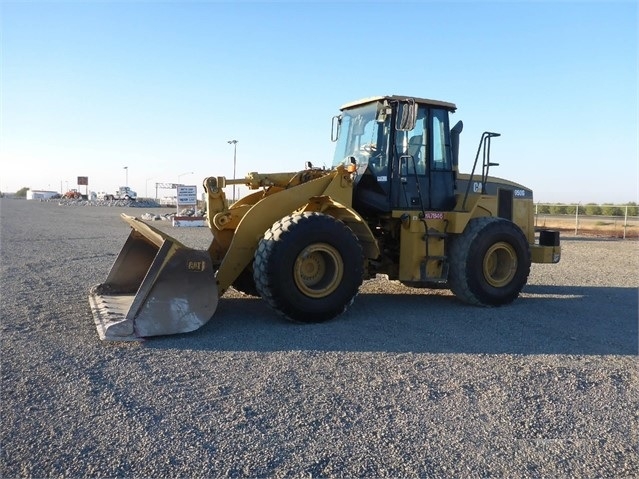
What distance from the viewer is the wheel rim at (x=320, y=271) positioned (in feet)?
23.4

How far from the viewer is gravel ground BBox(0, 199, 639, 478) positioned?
146 inches

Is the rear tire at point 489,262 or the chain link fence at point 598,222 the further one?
the chain link fence at point 598,222

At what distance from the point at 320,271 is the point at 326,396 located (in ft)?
9.17

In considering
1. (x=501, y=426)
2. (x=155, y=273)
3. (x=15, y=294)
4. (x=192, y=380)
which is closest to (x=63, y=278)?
(x=15, y=294)

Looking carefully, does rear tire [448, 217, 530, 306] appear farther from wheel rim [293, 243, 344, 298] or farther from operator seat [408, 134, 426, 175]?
wheel rim [293, 243, 344, 298]

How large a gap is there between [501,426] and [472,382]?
0.90m

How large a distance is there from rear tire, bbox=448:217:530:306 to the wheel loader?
0.7 inches

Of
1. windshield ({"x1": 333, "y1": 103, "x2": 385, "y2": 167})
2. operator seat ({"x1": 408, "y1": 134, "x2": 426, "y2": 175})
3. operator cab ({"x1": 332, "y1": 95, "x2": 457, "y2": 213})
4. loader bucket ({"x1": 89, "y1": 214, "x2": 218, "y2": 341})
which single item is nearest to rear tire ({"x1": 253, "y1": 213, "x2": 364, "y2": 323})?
loader bucket ({"x1": 89, "y1": 214, "x2": 218, "y2": 341})

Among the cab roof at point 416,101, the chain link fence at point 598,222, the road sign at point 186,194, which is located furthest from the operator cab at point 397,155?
the road sign at point 186,194

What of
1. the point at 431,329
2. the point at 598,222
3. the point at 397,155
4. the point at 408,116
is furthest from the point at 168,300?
the point at 598,222

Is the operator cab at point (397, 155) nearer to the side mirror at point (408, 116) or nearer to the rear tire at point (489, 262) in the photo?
the side mirror at point (408, 116)

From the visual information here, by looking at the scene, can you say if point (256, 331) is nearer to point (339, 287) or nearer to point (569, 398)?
point (339, 287)

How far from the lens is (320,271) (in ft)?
Result: 24.3

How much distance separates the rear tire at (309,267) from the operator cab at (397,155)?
4.39 feet
